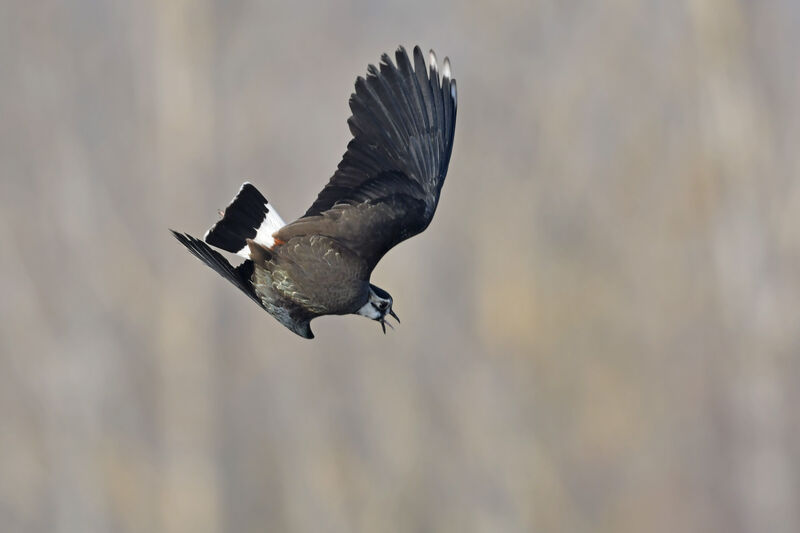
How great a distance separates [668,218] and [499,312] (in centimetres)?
291

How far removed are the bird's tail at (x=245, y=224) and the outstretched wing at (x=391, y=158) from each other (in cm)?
11

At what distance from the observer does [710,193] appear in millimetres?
16844

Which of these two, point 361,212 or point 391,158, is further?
point 391,158

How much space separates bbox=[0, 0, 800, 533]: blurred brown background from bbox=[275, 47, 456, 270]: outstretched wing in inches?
408

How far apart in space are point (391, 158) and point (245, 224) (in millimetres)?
756

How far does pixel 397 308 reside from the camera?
667 inches

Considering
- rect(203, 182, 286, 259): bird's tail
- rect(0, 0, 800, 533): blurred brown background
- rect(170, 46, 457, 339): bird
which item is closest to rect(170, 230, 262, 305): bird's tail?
rect(170, 46, 457, 339): bird

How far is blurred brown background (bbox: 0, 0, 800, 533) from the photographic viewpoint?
1692cm

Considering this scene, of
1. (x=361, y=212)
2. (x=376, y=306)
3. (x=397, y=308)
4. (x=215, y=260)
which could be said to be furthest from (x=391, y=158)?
(x=397, y=308)

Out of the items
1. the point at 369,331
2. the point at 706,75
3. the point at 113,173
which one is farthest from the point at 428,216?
the point at 113,173

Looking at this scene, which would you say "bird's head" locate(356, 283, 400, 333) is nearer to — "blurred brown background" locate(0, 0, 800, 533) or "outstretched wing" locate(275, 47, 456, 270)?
"outstretched wing" locate(275, 47, 456, 270)

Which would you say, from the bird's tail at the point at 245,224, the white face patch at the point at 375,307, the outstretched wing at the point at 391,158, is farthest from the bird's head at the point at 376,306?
the bird's tail at the point at 245,224

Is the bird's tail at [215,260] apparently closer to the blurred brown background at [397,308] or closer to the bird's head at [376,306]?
the bird's head at [376,306]

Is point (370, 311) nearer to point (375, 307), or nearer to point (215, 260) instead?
point (375, 307)
